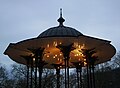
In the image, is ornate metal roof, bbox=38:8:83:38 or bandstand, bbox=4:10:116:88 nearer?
bandstand, bbox=4:10:116:88

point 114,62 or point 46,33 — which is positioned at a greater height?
point 114,62

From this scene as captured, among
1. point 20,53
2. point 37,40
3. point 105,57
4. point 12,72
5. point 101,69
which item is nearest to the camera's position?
point 37,40

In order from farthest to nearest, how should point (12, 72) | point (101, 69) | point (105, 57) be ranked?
point (101, 69) → point (12, 72) → point (105, 57)

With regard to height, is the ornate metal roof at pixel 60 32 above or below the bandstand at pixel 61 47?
above

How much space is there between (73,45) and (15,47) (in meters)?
3.66

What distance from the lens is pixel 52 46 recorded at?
1730cm

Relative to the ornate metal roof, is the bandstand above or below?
below

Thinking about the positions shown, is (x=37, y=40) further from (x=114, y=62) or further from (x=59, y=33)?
(x=114, y=62)

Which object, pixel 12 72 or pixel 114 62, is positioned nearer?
pixel 12 72

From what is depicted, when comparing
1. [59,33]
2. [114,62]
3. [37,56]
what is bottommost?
[37,56]

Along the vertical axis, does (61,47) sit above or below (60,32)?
below

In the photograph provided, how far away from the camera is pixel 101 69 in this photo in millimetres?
56500

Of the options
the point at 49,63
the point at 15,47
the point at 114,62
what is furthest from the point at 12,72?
the point at 15,47

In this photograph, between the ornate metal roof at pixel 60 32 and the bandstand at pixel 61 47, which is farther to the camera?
the ornate metal roof at pixel 60 32
